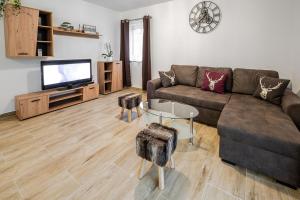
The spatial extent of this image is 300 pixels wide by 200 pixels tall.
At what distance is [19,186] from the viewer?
158 centimetres

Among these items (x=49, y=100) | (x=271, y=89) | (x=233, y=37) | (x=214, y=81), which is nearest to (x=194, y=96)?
(x=214, y=81)

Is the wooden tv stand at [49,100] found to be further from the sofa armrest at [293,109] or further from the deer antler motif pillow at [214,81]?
the sofa armrest at [293,109]

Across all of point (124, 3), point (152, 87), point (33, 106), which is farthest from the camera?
point (124, 3)

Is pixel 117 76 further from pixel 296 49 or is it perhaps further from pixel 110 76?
pixel 296 49

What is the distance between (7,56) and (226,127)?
3.73m

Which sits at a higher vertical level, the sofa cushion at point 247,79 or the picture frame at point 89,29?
the picture frame at point 89,29

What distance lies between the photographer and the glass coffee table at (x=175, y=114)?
2298mm

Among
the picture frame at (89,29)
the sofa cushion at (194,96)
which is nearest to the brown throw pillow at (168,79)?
the sofa cushion at (194,96)

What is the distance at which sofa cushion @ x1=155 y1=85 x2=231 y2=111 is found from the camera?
2.78 m

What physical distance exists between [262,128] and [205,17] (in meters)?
2.89

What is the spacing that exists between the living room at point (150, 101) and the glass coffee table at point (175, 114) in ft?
0.07

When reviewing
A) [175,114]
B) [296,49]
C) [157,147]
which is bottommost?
[157,147]

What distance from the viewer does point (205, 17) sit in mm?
3721

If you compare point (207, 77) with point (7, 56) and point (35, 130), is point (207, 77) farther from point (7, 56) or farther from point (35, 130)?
point (7, 56)
